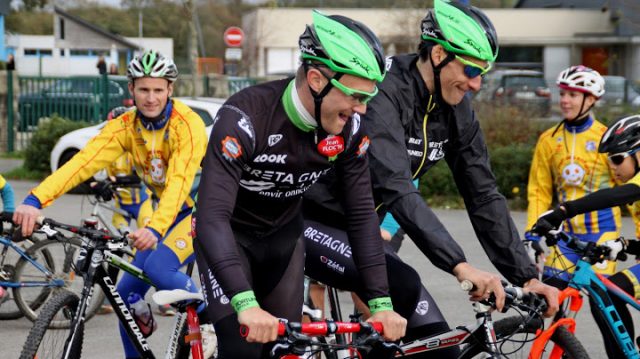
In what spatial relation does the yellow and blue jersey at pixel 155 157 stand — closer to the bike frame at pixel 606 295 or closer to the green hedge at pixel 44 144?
the bike frame at pixel 606 295

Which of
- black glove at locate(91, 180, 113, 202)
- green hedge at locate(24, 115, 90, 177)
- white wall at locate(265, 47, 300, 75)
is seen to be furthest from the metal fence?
white wall at locate(265, 47, 300, 75)

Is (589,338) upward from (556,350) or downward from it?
downward

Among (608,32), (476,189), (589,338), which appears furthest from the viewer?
(608,32)

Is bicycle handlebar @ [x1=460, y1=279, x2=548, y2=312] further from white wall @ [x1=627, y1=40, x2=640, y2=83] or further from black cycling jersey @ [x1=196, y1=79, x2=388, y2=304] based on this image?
white wall @ [x1=627, y1=40, x2=640, y2=83]

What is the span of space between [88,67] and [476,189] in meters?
66.2

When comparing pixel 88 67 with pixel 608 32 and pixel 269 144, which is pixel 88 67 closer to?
pixel 608 32

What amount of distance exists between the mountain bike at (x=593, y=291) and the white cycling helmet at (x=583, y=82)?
6.27ft

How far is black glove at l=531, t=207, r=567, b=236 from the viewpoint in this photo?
5.69m

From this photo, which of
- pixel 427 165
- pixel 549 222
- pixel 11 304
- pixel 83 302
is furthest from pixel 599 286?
pixel 11 304

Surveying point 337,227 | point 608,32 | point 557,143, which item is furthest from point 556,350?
point 608,32

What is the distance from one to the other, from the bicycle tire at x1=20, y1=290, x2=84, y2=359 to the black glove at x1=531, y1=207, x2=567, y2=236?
245cm

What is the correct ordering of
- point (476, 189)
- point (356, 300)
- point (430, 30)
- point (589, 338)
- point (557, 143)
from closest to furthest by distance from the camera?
point (430, 30) < point (476, 189) < point (356, 300) < point (557, 143) < point (589, 338)

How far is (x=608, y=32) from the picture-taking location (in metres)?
62.8

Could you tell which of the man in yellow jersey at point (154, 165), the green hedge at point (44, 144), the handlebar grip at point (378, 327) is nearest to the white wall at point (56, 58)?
the green hedge at point (44, 144)
